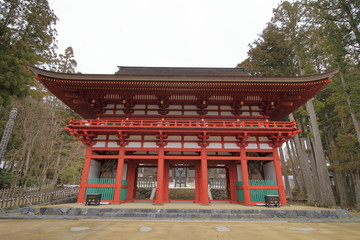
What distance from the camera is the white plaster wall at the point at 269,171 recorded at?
1094 centimetres

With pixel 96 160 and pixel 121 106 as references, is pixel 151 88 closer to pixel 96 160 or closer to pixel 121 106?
pixel 121 106

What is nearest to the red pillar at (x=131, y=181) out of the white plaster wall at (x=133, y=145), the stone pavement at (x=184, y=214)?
the white plaster wall at (x=133, y=145)

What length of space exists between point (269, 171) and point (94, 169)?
11153 mm

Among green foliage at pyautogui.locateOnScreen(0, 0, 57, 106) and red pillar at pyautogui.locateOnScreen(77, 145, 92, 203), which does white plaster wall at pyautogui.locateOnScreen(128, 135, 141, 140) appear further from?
green foliage at pyautogui.locateOnScreen(0, 0, 57, 106)

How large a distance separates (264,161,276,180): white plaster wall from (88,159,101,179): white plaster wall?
36.3 ft

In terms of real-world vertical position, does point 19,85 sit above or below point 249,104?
above

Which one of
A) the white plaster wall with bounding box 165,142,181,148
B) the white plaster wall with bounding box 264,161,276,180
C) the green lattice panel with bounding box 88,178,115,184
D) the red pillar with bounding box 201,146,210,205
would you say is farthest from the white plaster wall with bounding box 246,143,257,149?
the green lattice panel with bounding box 88,178,115,184

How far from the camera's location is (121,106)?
12414mm

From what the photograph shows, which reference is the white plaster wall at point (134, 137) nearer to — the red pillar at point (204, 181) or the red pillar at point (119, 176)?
the red pillar at point (119, 176)

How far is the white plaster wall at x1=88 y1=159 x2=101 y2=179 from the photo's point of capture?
10.8 metres

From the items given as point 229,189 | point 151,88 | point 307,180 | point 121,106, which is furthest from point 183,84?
point 307,180

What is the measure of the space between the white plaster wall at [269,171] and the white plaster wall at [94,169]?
11073 mm

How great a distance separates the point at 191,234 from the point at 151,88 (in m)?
8.06

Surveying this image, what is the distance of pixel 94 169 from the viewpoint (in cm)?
1119
